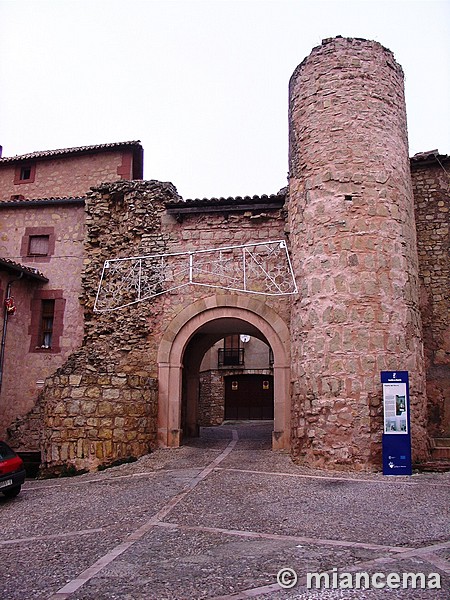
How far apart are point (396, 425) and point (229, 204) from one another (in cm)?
684

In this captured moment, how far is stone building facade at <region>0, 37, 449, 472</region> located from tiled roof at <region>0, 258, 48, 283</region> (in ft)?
0.50

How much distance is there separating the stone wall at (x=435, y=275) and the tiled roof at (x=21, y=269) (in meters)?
10.0

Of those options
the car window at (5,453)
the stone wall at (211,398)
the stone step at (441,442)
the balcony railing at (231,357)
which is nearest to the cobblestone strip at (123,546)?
the car window at (5,453)

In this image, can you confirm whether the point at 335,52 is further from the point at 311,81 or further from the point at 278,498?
the point at 278,498

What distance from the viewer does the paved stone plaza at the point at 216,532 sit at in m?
4.40

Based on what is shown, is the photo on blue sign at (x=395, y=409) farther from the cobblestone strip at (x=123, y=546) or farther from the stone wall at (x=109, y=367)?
the stone wall at (x=109, y=367)

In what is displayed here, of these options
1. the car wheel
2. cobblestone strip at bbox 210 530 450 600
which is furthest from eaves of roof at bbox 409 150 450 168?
the car wheel

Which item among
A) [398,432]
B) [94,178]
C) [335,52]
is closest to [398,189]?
[335,52]

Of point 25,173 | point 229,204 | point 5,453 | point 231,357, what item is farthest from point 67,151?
point 231,357

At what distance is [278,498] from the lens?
25.4ft

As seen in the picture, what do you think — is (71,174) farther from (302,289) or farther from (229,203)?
(302,289)

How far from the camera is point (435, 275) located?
12.8m

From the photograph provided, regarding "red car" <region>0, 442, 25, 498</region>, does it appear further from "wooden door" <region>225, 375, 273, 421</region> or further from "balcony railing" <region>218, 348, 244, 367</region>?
"wooden door" <region>225, 375, 273, 421</region>

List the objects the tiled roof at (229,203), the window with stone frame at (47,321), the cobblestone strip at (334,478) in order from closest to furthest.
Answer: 1. the cobblestone strip at (334,478)
2. the tiled roof at (229,203)
3. the window with stone frame at (47,321)
